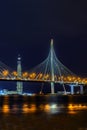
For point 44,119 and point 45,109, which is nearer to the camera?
point 44,119

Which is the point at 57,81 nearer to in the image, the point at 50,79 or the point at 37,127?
the point at 50,79

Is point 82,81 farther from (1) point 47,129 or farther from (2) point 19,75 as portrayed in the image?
(1) point 47,129

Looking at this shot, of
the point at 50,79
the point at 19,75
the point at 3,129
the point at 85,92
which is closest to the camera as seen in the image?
the point at 3,129

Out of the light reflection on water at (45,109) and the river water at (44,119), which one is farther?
the light reflection on water at (45,109)

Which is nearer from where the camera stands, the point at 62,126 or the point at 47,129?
the point at 47,129

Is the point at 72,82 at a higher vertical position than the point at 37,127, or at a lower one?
higher

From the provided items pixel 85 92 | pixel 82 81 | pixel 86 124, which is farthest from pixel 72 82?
pixel 86 124

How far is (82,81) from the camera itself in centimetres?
10750

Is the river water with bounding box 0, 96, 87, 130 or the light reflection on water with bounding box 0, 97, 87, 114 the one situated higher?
the light reflection on water with bounding box 0, 97, 87, 114

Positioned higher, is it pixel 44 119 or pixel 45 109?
pixel 45 109

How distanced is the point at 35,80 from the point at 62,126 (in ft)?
228

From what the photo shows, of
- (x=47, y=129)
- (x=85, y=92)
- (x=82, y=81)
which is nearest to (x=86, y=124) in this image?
(x=47, y=129)

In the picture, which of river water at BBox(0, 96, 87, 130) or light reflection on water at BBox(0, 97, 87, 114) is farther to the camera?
light reflection on water at BBox(0, 97, 87, 114)

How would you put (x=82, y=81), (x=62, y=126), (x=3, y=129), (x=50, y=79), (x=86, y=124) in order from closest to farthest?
1. (x=3, y=129)
2. (x=62, y=126)
3. (x=86, y=124)
4. (x=50, y=79)
5. (x=82, y=81)
